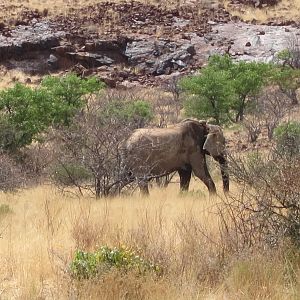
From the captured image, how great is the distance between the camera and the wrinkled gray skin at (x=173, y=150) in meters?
11.4

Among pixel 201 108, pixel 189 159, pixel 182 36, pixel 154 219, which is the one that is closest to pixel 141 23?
pixel 182 36

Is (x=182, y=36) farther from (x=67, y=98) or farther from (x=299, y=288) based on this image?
(x=299, y=288)

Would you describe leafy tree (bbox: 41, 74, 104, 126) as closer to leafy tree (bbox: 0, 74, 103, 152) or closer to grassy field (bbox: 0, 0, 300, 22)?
leafy tree (bbox: 0, 74, 103, 152)

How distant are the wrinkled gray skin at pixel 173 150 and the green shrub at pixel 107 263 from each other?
21.5 ft

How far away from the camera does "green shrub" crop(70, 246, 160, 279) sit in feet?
14.3

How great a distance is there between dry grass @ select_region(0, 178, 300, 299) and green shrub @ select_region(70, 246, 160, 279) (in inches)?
3.7

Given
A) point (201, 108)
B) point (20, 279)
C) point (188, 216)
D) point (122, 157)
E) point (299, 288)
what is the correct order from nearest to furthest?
1. point (299, 288)
2. point (20, 279)
3. point (188, 216)
4. point (122, 157)
5. point (201, 108)

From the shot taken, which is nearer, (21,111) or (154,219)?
(154,219)

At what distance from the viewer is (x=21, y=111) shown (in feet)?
67.7

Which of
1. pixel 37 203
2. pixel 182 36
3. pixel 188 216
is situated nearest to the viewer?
pixel 188 216

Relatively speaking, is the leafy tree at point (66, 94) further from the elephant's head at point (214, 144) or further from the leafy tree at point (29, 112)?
the elephant's head at point (214, 144)

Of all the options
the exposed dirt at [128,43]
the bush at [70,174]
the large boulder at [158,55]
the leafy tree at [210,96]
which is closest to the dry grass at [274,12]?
the exposed dirt at [128,43]

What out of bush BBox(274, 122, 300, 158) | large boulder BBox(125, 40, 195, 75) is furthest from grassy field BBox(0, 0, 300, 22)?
bush BBox(274, 122, 300, 158)

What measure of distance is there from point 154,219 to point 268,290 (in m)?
2.57
